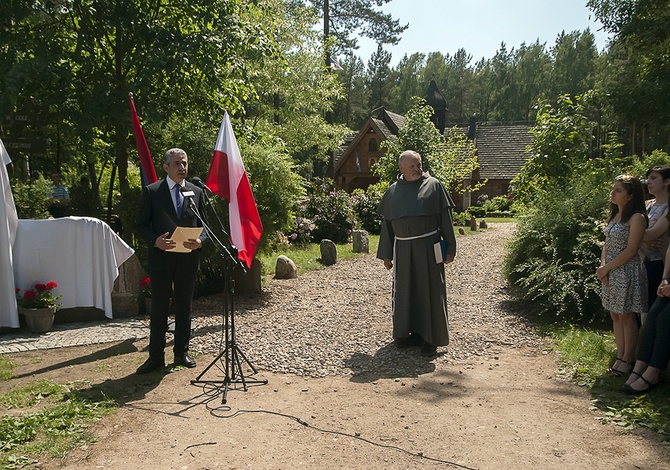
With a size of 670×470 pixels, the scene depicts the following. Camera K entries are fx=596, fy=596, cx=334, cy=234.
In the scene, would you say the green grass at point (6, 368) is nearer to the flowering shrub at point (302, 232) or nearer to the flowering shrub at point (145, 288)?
the flowering shrub at point (145, 288)

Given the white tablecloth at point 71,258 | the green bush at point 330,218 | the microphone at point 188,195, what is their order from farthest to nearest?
the green bush at point 330,218, the white tablecloth at point 71,258, the microphone at point 188,195

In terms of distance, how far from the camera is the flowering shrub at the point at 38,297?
7.46m

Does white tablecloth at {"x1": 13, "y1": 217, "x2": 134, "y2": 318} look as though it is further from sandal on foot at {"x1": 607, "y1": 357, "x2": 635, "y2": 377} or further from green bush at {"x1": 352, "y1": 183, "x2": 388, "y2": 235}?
green bush at {"x1": 352, "y1": 183, "x2": 388, "y2": 235}

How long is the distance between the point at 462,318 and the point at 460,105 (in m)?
74.8

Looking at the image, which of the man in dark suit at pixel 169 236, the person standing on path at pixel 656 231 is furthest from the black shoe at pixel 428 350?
the man in dark suit at pixel 169 236

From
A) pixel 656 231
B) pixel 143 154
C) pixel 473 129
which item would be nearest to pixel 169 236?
pixel 143 154

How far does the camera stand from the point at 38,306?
7.48 m

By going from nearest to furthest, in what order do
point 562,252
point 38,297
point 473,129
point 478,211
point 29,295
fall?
point 29,295 < point 38,297 < point 562,252 < point 478,211 < point 473,129

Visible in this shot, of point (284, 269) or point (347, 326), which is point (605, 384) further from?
point (284, 269)

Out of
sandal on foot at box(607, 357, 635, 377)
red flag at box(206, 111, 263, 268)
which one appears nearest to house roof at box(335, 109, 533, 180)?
red flag at box(206, 111, 263, 268)

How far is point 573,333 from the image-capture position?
6.97m

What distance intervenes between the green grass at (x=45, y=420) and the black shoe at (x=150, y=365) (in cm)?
59

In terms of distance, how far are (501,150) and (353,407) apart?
4010cm

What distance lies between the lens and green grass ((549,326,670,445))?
14.8ft
